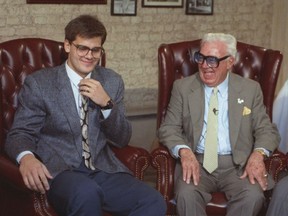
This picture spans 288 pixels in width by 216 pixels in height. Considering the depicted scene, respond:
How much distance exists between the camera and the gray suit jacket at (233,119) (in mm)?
3508

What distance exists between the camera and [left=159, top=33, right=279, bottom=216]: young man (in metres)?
3.39

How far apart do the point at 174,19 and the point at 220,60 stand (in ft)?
11.2

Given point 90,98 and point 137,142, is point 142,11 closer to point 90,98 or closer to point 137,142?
point 137,142

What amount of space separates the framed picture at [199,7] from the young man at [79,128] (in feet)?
12.2

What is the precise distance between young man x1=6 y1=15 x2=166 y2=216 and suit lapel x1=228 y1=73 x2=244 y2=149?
24.6 inches

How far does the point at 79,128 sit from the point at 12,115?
1.77 feet

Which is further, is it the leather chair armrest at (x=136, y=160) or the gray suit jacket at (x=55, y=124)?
the leather chair armrest at (x=136, y=160)

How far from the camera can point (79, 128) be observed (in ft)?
10.6

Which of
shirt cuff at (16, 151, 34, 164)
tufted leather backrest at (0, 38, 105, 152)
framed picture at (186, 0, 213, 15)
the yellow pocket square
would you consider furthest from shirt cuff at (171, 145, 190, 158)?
framed picture at (186, 0, 213, 15)

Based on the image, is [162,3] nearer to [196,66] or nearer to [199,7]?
Answer: [199,7]

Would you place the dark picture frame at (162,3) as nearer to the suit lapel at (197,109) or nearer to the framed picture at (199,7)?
the framed picture at (199,7)

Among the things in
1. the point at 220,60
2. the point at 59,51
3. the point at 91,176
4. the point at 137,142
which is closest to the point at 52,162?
the point at 91,176

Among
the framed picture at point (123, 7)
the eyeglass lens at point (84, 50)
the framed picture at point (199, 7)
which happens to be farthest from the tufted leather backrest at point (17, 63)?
the framed picture at point (199, 7)

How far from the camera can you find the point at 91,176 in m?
3.23
